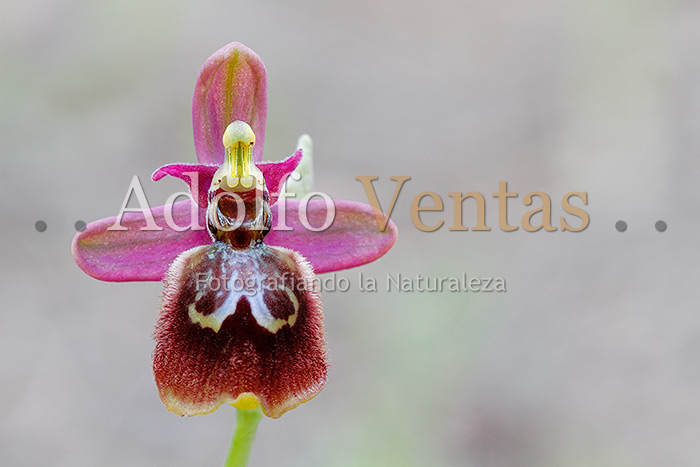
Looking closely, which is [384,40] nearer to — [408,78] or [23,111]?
[408,78]

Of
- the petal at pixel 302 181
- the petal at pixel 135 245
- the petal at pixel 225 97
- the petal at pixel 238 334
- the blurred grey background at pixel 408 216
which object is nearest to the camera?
the petal at pixel 238 334

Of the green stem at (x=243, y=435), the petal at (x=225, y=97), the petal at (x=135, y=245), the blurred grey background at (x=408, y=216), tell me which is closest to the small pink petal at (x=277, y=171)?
the petal at (x=225, y=97)

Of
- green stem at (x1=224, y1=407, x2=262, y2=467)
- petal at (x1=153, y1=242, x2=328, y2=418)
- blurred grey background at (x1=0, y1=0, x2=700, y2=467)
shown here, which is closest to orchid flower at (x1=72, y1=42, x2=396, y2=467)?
petal at (x1=153, y1=242, x2=328, y2=418)

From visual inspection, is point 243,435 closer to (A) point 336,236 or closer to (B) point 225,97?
(A) point 336,236

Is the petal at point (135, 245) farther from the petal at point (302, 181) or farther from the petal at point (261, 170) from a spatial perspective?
the petal at point (302, 181)

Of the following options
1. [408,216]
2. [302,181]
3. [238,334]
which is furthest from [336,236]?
[408,216]

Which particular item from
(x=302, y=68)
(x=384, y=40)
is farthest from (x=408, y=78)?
(x=302, y=68)

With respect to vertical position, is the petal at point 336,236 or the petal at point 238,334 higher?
the petal at point 336,236
